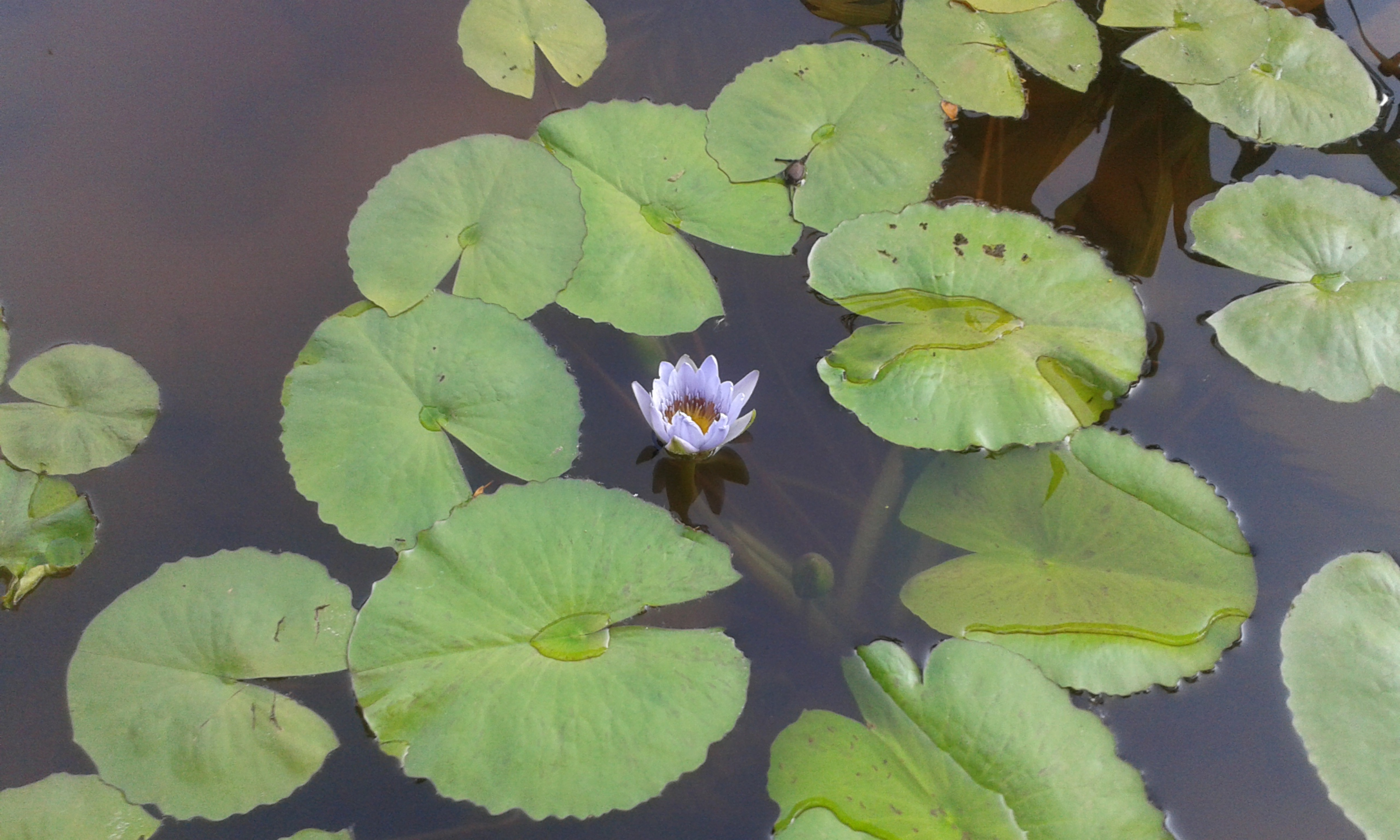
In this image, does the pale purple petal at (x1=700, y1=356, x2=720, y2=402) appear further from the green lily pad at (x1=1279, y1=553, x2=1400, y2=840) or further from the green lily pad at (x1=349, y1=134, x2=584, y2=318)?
the green lily pad at (x1=1279, y1=553, x2=1400, y2=840)

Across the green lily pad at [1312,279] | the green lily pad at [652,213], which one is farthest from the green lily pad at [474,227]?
the green lily pad at [1312,279]

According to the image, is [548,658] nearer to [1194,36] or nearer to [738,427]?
[738,427]

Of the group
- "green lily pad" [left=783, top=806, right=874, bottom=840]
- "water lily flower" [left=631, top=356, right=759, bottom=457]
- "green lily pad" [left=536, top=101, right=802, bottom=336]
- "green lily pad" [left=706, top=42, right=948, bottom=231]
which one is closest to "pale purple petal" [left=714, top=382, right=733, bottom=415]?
"water lily flower" [left=631, top=356, right=759, bottom=457]

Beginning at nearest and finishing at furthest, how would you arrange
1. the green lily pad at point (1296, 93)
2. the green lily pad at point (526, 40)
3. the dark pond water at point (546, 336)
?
the dark pond water at point (546, 336)
the green lily pad at point (1296, 93)
the green lily pad at point (526, 40)

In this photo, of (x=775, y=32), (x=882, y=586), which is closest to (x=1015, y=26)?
(x=775, y=32)

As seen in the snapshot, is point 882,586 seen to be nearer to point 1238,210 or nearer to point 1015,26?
point 1238,210

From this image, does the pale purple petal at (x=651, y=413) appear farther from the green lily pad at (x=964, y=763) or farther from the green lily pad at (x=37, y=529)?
the green lily pad at (x=37, y=529)
